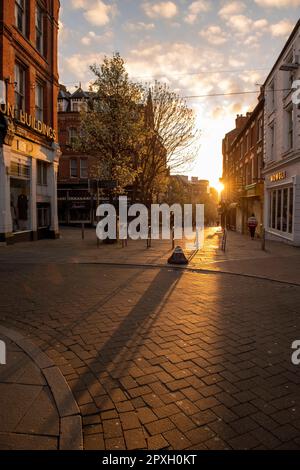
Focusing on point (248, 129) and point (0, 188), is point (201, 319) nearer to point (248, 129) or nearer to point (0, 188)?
point (0, 188)

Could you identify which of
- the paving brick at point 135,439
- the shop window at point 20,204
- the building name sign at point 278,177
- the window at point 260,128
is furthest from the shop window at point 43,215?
the paving brick at point 135,439

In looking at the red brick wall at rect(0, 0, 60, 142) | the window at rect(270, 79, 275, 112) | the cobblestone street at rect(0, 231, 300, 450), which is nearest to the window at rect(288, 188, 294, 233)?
the window at rect(270, 79, 275, 112)

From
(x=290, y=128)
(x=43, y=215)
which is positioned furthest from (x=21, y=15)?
(x=290, y=128)

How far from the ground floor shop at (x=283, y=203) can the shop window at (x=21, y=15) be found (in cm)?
1594

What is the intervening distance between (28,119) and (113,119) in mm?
4504

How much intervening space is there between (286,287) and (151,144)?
61.2 feet

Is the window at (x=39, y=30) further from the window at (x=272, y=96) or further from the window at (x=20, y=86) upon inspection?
the window at (x=272, y=96)

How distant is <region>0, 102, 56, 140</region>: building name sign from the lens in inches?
613

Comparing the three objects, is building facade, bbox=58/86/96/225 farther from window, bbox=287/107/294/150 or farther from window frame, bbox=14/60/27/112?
window, bbox=287/107/294/150

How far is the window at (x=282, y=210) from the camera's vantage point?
18.0 m

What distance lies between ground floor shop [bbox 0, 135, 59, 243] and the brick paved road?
29.8ft

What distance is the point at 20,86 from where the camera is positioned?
18.1 meters

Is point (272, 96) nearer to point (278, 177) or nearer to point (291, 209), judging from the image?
point (278, 177)
